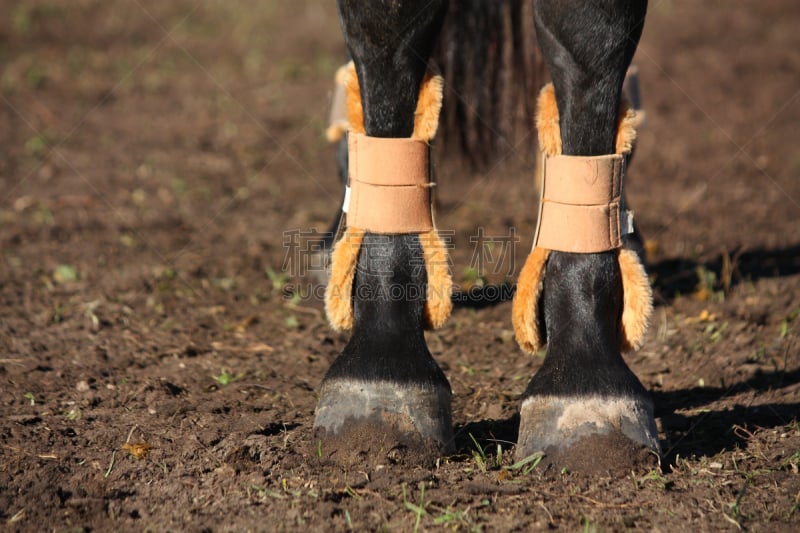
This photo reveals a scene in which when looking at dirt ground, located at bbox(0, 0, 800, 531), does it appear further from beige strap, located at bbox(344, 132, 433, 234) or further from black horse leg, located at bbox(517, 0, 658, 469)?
beige strap, located at bbox(344, 132, 433, 234)

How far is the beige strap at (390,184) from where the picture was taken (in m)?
1.92

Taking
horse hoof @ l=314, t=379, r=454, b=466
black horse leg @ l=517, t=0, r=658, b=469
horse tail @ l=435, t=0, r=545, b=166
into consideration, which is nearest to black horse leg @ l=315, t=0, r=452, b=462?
horse hoof @ l=314, t=379, r=454, b=466

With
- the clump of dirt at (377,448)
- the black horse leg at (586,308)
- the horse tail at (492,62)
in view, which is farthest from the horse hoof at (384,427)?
the horse tail at (492,62)

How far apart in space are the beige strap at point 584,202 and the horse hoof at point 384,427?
43 centimetres

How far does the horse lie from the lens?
1.84m

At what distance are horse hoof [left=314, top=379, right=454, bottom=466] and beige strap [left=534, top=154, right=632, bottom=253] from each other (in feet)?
1.42

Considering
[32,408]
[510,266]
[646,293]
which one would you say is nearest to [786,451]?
[646,293]

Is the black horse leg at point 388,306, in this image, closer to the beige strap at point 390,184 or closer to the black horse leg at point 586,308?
the beige strap at point 390,184

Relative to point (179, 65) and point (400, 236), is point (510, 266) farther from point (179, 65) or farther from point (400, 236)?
point (179, 65)

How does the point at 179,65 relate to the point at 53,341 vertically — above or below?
above

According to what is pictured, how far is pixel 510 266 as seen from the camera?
3.30 meters

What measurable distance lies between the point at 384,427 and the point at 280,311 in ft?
3.80

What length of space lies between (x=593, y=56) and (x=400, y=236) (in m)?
0.55

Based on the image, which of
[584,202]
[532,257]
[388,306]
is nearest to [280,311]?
[388,306]
